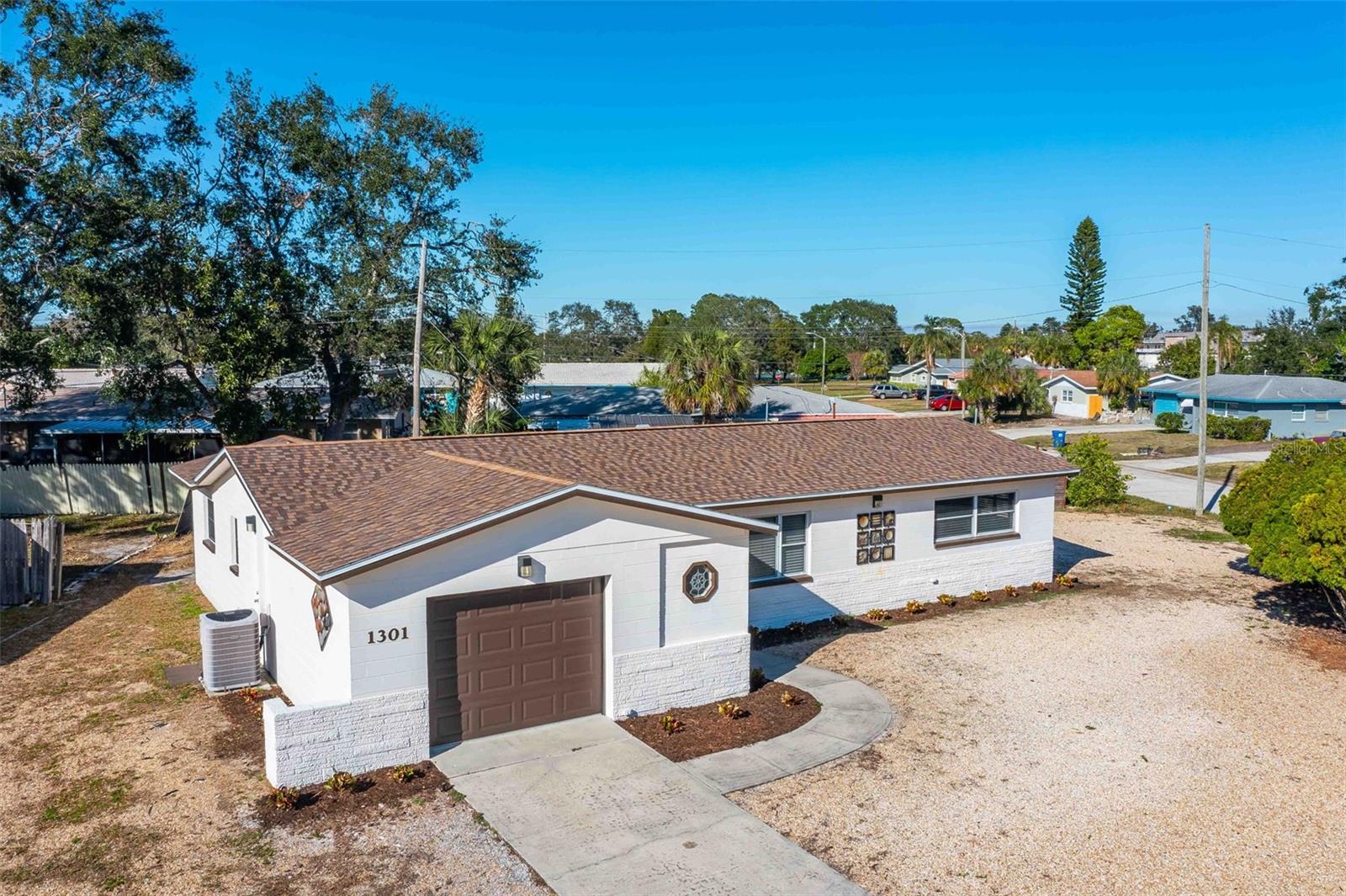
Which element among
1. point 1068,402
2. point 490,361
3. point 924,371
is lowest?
point 1068,402

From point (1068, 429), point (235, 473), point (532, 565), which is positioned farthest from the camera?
point (1068, 429)

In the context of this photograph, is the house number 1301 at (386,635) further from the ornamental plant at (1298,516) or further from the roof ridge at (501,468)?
the ornamental plant at (1298,516)

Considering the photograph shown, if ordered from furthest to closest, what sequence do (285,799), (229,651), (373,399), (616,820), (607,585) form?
(373,399) → (229,651) → (607,585) → (285,799) → (616,820)

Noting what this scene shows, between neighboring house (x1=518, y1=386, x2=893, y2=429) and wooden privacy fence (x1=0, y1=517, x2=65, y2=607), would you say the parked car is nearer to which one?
neighboring house (x1=518, y1=386, x2=893, y2=429)

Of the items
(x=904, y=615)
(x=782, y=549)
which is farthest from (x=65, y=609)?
(x=904, y=615)

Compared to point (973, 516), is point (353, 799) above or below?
below

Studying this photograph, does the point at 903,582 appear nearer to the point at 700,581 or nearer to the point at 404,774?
the point at 700,581

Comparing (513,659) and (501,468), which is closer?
(513,659)

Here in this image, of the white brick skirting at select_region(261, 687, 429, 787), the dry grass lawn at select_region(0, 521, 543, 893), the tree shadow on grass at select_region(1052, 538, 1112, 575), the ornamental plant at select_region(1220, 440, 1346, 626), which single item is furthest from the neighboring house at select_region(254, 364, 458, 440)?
the ornamental plant at select_region(1220, 440, 1346, 626)

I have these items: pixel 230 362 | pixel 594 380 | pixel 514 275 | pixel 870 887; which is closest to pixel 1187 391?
pixel 594 380
